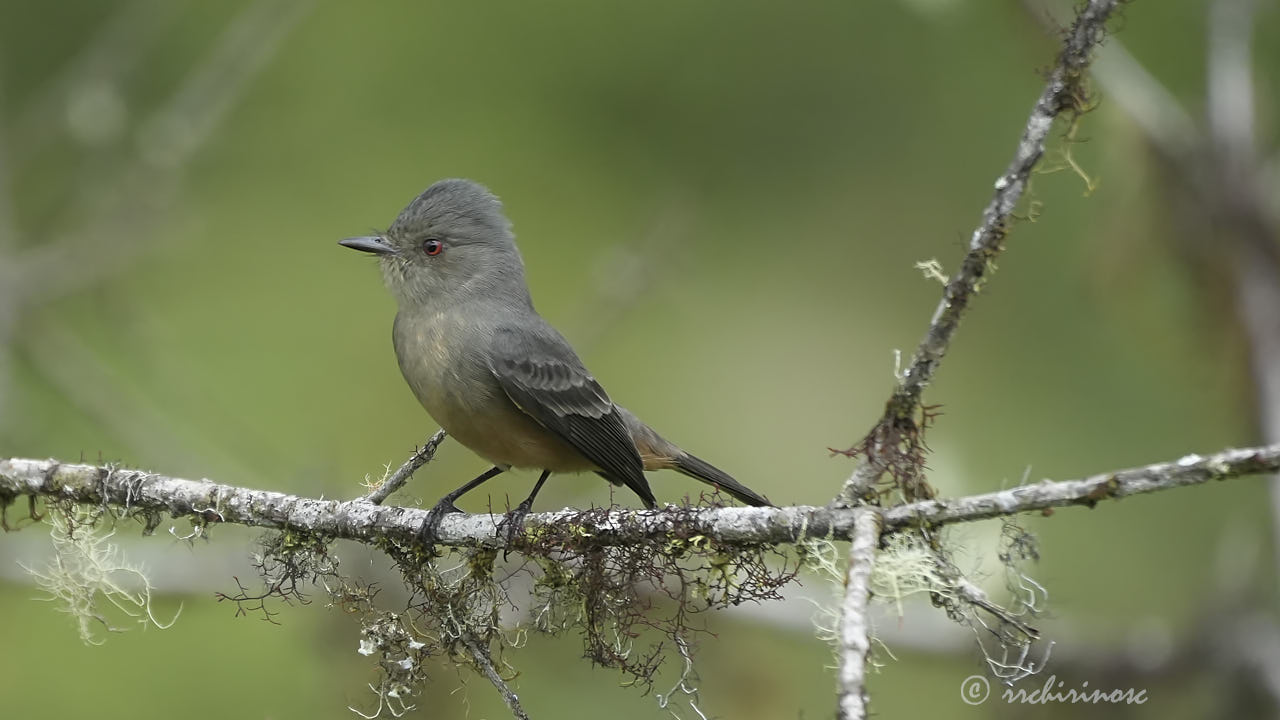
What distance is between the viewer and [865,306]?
8.54m

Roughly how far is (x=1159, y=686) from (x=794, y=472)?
2879 millimetres

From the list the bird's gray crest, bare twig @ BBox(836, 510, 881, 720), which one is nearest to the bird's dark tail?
the bird's gray crest

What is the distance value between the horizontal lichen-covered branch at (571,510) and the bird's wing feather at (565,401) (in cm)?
85

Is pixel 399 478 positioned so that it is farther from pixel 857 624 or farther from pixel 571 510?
pixel 857 624

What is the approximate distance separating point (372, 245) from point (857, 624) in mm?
3069

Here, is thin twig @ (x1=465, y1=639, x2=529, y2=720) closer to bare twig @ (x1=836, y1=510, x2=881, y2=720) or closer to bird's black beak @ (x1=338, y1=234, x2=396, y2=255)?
bare twig @ (x1=836, y1=510, x2=881, y2=720)

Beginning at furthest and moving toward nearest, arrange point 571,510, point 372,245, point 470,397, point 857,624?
1. point 372,245
2. point 470,397
3. point 571,510
4. point 857,624

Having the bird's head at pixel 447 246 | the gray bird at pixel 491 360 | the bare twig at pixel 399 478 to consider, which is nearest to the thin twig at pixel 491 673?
the bare twig at pixel 399 478

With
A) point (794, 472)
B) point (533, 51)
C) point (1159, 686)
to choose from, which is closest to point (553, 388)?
point (1159, 686)

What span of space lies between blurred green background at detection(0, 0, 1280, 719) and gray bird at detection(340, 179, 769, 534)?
31.9 inches

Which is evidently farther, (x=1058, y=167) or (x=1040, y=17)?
(x=1040, y=17)

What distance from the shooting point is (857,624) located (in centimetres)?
214

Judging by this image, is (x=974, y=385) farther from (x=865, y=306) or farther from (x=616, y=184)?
(x=616, y=184)

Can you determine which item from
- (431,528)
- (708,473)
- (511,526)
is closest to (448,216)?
(708,473)
